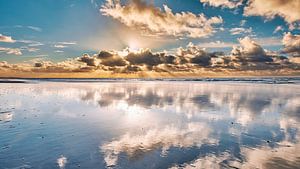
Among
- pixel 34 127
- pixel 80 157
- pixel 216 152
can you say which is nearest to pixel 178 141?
pixel 216 152

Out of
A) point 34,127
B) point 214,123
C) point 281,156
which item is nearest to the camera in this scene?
point 281,156

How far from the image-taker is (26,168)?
912 centimetres

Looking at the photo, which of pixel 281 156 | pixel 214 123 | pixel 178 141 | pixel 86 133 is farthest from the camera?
pixel 214 123

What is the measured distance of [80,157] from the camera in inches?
415

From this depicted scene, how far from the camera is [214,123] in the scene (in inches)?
715

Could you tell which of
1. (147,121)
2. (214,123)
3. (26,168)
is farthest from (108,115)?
(26,168)

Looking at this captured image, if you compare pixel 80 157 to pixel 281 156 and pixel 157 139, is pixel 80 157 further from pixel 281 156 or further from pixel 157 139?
pixel 281 156

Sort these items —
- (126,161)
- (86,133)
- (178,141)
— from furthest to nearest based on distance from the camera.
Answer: (86,133), (178,141), (126,161)

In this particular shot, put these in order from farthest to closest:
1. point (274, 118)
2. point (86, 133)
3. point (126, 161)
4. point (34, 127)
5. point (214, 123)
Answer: point (274, 118)
point (214, 123)
point (34, 127)
point (86, 133)
point (126, 161)

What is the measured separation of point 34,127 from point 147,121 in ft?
25.0

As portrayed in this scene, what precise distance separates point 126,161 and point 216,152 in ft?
13.5

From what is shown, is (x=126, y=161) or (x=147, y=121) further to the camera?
(x=147, y=121)

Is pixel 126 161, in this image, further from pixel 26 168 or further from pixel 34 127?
pixel 34 127

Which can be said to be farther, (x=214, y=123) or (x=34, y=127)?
(x=214, y=123)
